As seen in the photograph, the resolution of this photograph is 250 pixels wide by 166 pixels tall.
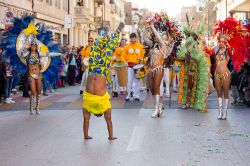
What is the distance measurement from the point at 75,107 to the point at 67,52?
11571 millimetres

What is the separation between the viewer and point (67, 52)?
1049 inches

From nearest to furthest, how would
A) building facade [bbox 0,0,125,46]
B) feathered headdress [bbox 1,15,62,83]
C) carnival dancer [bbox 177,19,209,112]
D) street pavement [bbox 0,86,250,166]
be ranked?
street pavement [bbox 0,86,250,166], carnival dancer [bbox 177,19,209,112], feathered headdress [bbox 1,15,62,83], building facade [bbox 0,0,125,46]

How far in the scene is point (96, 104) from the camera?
9.14 meters

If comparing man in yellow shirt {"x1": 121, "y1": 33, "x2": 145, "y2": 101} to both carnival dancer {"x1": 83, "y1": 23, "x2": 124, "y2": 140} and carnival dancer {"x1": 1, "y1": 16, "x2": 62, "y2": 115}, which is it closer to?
carnival dancer {"x1": 1, "y1": 16, "x2": 62, "y2": 115}

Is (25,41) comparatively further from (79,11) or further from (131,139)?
(79,11)

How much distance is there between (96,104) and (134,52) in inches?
294

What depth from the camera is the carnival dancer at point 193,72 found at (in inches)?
536

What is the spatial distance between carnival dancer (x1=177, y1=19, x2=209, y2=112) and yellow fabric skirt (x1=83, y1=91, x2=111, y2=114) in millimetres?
4845

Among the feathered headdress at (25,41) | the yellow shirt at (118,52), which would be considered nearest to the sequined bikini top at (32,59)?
the feathered headdress at (25,41)

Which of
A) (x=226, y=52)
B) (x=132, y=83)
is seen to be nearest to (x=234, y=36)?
(x=226, y=52)

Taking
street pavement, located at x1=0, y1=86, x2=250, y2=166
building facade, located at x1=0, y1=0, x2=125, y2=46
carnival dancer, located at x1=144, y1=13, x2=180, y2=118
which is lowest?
street pavement, located at x1=0, y1=86, x2=250, y2=166

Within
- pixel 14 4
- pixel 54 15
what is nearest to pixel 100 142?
pixel 14 4

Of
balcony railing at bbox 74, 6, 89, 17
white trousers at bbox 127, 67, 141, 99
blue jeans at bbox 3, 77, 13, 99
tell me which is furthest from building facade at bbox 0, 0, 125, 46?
white trousers at bbox 127, 67, 141, 99

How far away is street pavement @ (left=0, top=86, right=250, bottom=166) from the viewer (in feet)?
24.8
